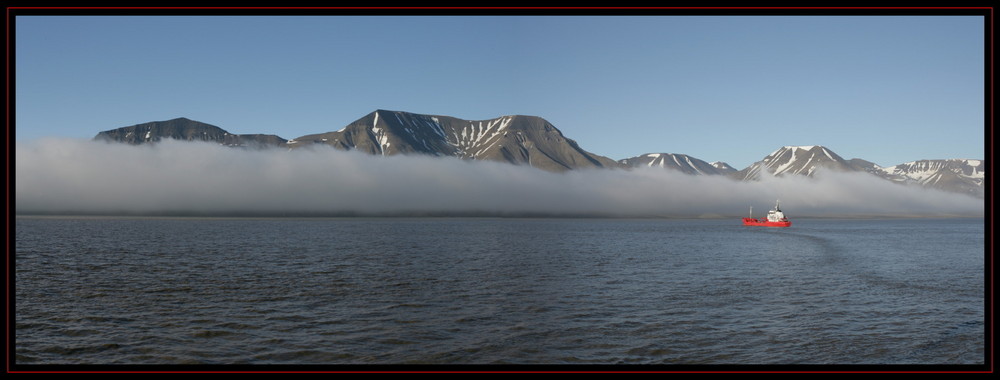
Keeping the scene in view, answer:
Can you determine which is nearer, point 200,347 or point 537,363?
point 537,363

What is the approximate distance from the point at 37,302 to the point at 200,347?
1976cm

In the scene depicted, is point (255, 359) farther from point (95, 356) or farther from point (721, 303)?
point (721, 303)

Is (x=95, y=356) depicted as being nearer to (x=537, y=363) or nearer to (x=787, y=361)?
(x=537, y=363)

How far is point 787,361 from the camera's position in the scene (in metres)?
24.9
